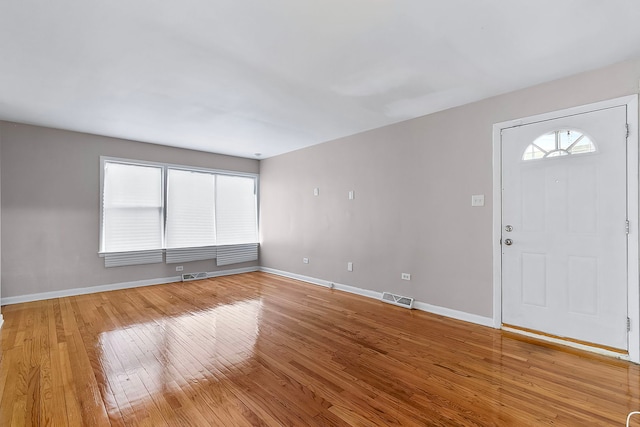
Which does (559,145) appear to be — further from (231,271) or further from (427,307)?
(231,271)

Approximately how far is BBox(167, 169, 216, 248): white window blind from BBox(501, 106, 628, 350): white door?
5190 millimetres

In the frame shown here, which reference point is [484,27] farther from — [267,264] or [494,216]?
[267,264]

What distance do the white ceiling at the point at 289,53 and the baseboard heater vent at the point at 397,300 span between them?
8.23 ft

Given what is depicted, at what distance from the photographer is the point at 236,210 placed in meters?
6.50

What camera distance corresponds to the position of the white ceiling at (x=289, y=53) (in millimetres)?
1909

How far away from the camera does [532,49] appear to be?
7.73 ft

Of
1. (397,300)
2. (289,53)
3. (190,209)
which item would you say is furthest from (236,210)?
(289,53)

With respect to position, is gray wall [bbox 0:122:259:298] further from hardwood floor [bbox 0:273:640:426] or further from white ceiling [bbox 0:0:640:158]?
hardwood floor [bbox 0:273:640:426]

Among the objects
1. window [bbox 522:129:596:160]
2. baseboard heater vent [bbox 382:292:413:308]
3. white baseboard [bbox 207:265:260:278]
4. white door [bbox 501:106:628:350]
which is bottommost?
white baseboard [bbox 207:265:260:278]

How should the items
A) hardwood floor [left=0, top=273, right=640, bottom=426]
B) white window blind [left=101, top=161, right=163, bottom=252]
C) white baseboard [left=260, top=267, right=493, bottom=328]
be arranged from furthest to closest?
white window blind [left=101, top=161, right=163, bottom=252] → white baseboard [left=260, top=267, right=493, bottom=328] → hardwood floor [left=0, top=273, right=640, bottom=426]

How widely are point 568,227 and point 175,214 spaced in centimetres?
590

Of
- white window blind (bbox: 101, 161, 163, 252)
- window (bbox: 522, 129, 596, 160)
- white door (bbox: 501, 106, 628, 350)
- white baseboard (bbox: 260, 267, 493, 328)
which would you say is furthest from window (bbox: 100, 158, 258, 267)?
window (bbox: 522, 129, 596, 160)

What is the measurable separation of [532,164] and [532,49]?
3.94 ft

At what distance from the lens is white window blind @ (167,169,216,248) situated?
5570mm
